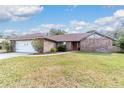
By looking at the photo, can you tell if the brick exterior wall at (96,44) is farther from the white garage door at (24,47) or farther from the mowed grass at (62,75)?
the mowed grass at (62,75)

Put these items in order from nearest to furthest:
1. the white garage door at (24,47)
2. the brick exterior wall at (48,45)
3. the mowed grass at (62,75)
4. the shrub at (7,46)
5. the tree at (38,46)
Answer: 1. the mowed grass at (62,75)
2. the brick exterior wall at (48,45)
3. the tree at (38,46)
4. the white garage door at (24,47)
5. the shrub at (7,46)

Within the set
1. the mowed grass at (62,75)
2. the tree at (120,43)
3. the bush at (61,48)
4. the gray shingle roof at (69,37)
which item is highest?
the gray shingle roof at (69,37)

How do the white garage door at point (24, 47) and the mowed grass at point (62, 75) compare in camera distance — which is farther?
the white garage door at point (24, 47)

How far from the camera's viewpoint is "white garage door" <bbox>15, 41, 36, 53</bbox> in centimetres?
1213

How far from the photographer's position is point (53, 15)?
713 cm

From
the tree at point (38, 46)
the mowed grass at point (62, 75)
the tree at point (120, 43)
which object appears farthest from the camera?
the tree at point (120, 43)

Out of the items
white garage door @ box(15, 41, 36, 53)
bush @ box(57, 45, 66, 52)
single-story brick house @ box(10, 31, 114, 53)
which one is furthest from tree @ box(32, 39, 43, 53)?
bush @ box(57, 45, 66, 52)

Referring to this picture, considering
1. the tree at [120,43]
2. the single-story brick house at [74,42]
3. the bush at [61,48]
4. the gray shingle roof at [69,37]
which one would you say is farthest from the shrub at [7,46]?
the tree at [120,43]

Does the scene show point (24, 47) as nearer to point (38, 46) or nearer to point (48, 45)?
point (38, 46)

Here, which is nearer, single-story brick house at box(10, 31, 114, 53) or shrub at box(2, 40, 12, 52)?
single-story brick house at box(10, 31, 114, 53)

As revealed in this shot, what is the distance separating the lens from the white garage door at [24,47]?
12.1 m

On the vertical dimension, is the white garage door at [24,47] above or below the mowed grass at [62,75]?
above

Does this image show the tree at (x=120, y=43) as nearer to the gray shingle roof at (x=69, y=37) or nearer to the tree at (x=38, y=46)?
the gray shingle roof at (x=69, y=37)

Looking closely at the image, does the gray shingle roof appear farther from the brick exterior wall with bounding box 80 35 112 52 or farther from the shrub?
the shrub
